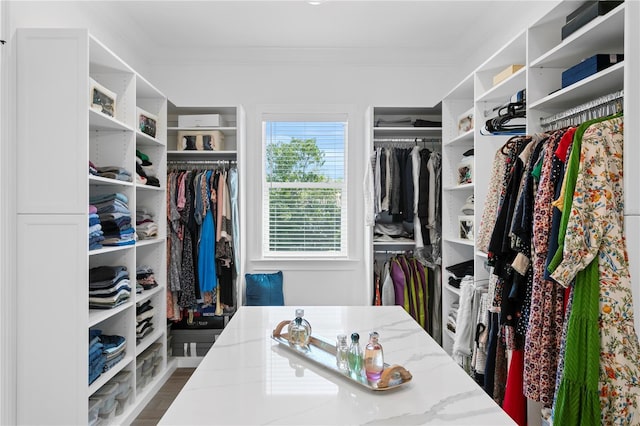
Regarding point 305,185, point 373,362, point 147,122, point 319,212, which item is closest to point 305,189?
point 305,185

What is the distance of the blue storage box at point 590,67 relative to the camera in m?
1.69

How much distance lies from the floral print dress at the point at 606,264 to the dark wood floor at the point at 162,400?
2471 millimetres

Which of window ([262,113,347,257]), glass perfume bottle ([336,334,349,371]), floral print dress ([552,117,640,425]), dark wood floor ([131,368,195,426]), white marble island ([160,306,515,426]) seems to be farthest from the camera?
window ([262,113,347,257])

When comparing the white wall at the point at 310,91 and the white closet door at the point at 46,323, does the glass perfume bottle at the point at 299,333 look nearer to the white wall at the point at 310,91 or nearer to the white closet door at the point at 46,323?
the white closet door at the point at 46,323

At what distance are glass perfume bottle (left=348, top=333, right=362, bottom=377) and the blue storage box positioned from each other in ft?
4.79

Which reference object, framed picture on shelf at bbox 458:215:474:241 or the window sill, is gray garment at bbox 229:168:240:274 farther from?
framed picture on shelf at bbox 458:215:474:241

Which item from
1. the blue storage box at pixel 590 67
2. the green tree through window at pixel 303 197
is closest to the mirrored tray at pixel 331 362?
the blue storage box at pixel 590 67

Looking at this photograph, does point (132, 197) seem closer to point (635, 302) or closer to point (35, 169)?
point (35, 169)

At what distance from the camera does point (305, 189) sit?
13.3 feet

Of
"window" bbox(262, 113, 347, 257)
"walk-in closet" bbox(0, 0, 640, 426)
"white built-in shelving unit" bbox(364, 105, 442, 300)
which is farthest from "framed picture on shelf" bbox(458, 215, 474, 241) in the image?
"window" bbox(262, 113, 347, 257)

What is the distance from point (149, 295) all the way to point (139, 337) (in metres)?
0.29

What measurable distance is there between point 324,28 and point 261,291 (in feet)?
7.49

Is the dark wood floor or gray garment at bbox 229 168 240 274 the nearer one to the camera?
the dark wood floor

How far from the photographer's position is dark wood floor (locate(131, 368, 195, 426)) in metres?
Answer: 2.74
